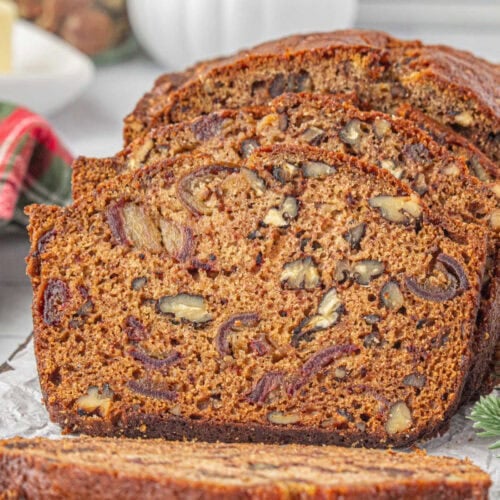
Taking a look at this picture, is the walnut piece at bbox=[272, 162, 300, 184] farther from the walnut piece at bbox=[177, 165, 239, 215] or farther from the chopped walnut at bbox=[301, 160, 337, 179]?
the walnut piece at bbox=[177, 165, 239, 215]

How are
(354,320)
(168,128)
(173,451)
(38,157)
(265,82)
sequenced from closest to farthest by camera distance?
(173,451)
(354,320)
(168,128)
(265,82)
(38,157)

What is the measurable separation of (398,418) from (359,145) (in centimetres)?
98

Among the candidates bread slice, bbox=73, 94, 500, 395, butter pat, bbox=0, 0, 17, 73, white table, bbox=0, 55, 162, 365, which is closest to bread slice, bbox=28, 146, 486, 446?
bread slice, bbox=73, 94, 500, 395

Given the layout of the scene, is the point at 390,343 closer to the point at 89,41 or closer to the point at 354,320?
the point at 354,320

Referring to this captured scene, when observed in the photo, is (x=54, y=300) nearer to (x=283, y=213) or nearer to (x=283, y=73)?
(x=283, y=213)

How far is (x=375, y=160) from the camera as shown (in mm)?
3627

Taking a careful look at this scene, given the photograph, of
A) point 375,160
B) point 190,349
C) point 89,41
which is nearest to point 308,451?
point 190,349

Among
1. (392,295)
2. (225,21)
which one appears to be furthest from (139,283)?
(225,21)

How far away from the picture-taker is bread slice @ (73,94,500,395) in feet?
11.7

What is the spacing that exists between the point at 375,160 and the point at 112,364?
3.92 feet

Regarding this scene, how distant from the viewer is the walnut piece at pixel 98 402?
11.9 ft

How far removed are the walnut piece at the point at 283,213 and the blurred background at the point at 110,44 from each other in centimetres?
319

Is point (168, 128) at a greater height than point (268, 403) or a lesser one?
greater

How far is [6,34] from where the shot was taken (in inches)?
261
